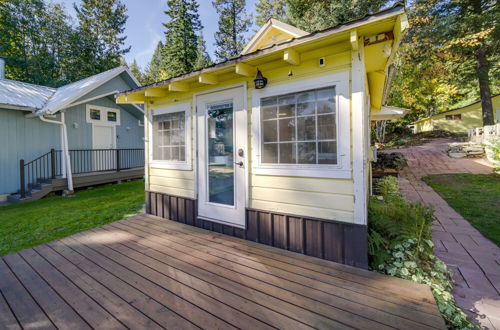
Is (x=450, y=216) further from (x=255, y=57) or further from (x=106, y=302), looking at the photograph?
(x=106, y=302)

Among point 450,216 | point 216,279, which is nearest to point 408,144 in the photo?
point 450,216

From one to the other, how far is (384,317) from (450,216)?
3.67m

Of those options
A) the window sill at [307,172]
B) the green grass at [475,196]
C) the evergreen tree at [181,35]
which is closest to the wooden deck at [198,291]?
the window sill at [307,172]

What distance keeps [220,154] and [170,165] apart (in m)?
1.12

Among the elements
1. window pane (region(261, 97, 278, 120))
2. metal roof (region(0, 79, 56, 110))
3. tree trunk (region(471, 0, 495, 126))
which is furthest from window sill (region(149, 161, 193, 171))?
tree trunk (region(471, 0, 495, 126))

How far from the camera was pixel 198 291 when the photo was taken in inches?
81.7

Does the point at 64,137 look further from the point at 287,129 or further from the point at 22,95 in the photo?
the point at 287,129

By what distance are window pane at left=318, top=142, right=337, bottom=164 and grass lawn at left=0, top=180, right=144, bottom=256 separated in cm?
401

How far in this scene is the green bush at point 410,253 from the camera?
6.29 feet

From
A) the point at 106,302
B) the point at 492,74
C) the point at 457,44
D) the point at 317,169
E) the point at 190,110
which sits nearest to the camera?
the point at 106,302

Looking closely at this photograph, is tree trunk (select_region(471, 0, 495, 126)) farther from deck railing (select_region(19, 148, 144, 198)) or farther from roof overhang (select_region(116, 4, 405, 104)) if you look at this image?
deck railing (select_region(19, 148, 144, 198))

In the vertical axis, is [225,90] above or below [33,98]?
below

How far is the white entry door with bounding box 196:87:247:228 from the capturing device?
325 cm

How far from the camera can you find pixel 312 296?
1.96 metres
